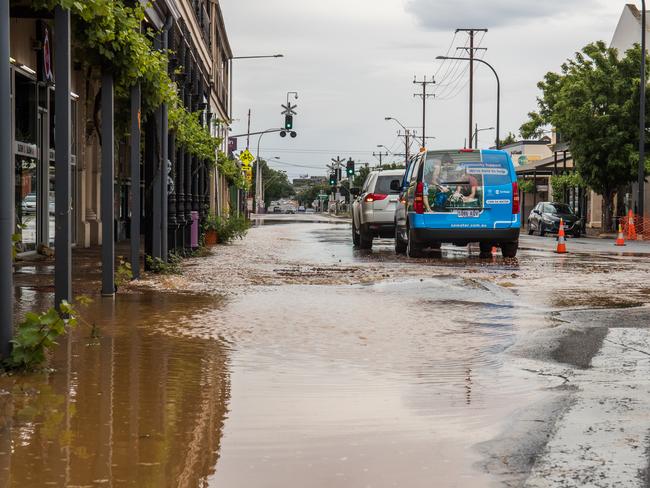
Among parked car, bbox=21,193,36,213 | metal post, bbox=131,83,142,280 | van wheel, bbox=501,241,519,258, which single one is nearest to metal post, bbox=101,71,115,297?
metal post, bbox=131,83,142,280

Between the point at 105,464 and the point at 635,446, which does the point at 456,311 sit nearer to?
the point at 635,446

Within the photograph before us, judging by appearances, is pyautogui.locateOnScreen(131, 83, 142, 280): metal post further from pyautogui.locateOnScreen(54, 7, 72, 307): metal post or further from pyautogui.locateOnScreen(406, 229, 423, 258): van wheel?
pyautogui.locateOnScreen(406, 229, 423, 258): van wheel

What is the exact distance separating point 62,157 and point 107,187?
91.3 inches

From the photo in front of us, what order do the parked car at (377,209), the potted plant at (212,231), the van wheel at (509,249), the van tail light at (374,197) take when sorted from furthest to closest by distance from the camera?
the van tail light at (374,197)
the parked car at (377,209)
the potted plant at (212,231)
the van wheel at (509,249)

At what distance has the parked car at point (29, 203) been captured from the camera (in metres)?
19.9

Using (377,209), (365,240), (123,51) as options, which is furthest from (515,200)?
(123,51)

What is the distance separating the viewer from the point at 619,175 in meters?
45.2

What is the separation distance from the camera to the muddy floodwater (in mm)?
4461

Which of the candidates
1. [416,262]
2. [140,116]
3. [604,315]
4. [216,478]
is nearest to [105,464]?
[216,478]

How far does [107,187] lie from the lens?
36.5ft

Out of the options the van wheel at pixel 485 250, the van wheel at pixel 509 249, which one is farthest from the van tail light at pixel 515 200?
the van wheel at pixel 485 250

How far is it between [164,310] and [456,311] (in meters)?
2.80

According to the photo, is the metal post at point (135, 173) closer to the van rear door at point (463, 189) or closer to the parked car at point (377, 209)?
the van rear door at point (463, 189)

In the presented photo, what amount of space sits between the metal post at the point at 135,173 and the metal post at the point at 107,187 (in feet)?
4.03
